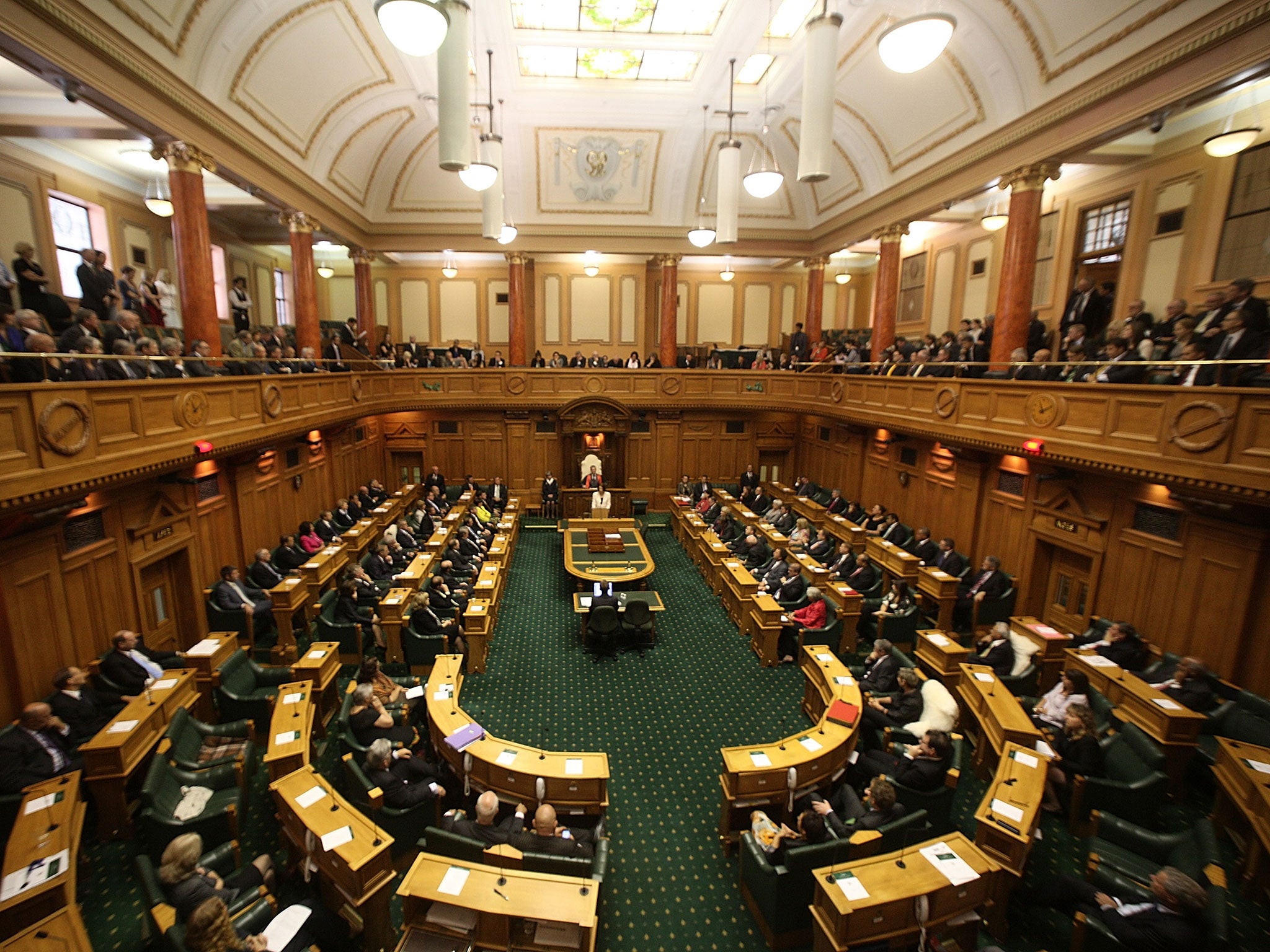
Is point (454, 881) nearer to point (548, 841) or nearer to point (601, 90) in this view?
point (548, 841)

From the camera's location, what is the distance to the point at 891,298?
47.9 ft

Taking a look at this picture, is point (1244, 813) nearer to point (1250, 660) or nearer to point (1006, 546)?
point (1250, 660)

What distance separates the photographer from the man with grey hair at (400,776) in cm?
Result: 547

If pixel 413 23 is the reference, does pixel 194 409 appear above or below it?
below

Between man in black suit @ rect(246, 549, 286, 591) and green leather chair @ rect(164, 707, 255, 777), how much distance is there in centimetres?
350

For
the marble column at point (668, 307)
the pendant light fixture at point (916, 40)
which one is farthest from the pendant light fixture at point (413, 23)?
the marble column at point (668, 307)

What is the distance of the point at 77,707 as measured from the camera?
237 inches

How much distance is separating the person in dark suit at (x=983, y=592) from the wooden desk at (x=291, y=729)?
9.43 m

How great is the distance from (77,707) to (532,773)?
15.6ft

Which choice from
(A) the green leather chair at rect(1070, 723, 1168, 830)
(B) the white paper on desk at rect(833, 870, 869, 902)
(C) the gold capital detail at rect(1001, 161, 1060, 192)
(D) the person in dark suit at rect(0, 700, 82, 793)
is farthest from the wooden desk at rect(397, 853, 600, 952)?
(C) the gold capital detail at rect(1001, 161, 1060, 192)

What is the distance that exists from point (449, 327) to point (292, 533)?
11.4 meters

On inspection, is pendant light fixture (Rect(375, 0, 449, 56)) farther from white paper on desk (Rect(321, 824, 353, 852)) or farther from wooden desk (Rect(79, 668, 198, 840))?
wooden desk (Rect(79, 668, 198, 840))

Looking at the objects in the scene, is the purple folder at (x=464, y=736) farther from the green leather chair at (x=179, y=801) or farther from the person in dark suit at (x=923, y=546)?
the person in dark suit at (x=923, y=546)

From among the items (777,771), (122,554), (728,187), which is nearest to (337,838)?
(777,771)
